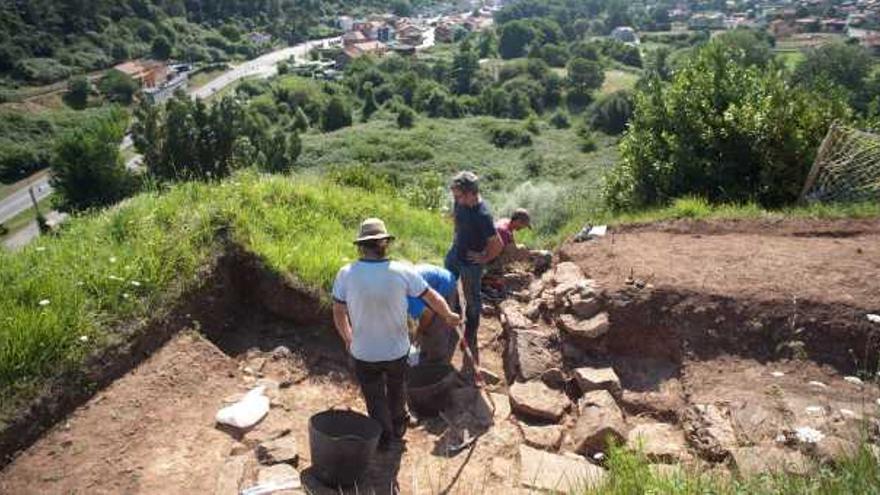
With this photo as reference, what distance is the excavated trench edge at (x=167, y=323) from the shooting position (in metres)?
4.50

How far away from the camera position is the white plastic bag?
16.3ft

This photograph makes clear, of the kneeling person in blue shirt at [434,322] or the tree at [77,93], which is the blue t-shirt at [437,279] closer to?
the kneeling person in blue shirt at [434,322]

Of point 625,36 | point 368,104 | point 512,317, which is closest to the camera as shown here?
point 512,317

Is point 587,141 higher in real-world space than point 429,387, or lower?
lower

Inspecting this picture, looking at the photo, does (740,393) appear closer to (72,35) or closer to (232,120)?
(232,120)

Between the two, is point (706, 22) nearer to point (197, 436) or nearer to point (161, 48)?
point (161, 48)

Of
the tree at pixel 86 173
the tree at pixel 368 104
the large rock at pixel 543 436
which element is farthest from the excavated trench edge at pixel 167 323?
the tree at pixel 368 104

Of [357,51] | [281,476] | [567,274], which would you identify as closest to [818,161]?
[567,274]

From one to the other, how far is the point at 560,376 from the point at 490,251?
129 centimetres

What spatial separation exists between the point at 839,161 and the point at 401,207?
6.21m

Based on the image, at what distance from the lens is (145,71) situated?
2486 inches

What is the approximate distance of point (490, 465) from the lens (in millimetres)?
4902

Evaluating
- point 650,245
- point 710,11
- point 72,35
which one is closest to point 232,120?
point 650,245

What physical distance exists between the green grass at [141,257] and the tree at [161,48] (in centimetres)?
7295
